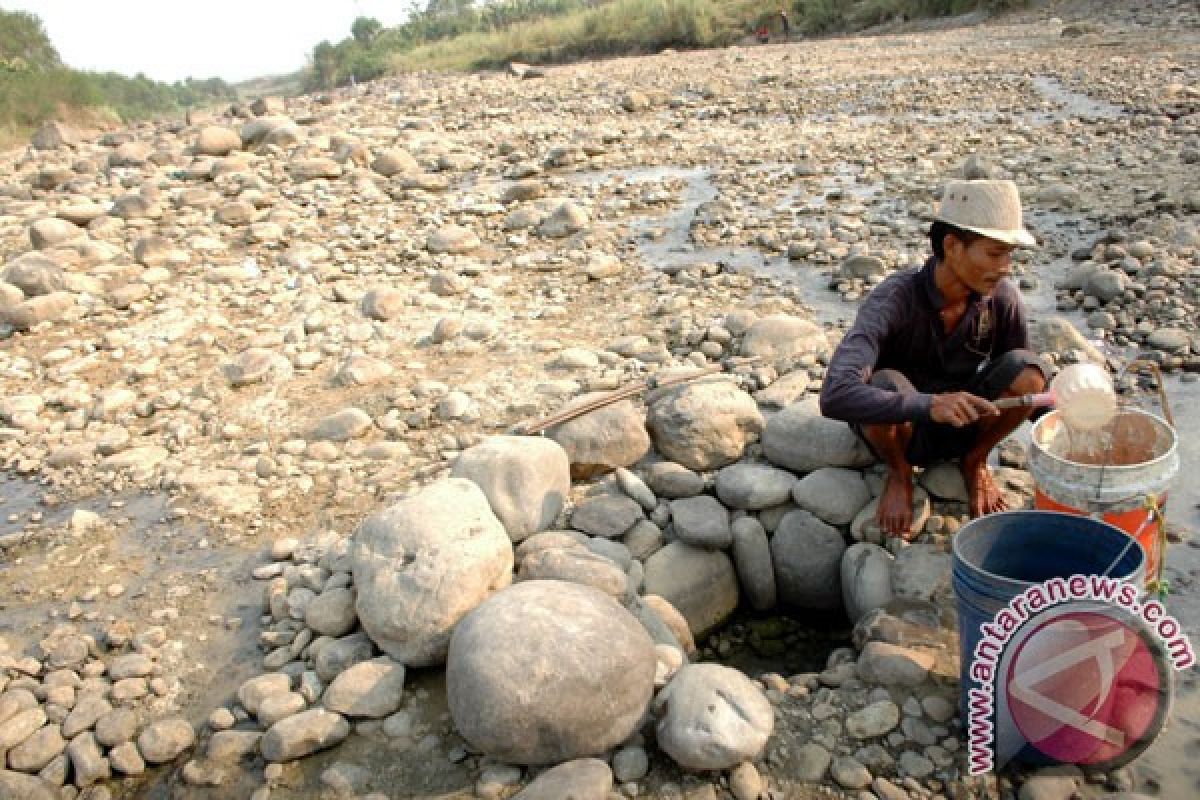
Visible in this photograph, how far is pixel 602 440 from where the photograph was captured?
3.43 meters

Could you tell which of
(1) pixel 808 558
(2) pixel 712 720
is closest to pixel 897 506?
(1) pixel 808 558

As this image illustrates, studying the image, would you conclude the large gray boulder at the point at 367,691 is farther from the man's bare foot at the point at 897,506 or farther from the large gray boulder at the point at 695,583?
the man's bare foot at the point at 897,506

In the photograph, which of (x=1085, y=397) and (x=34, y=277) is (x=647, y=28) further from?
(x=1085, y=397)

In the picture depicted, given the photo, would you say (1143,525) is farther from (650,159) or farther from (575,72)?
(575,72)

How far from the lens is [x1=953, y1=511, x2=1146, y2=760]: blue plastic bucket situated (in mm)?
2129

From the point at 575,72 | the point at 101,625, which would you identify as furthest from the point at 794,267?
the point at 575,72

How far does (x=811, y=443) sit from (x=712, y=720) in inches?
53.3

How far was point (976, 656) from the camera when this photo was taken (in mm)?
2186

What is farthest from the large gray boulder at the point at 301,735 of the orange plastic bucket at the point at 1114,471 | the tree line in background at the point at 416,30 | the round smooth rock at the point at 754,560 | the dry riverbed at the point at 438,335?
the tree line in background at the point at 416,30

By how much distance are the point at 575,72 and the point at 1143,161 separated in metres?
11.5

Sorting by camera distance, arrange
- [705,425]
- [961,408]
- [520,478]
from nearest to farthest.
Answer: [961,408] < [520,478] < [705,425]

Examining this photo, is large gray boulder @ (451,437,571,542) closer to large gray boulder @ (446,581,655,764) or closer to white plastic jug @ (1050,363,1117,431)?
large gray boulder @ (446,581,655,764)

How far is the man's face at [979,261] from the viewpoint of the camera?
2713mm

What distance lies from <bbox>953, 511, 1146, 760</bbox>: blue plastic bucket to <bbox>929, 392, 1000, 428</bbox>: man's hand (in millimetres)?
342
